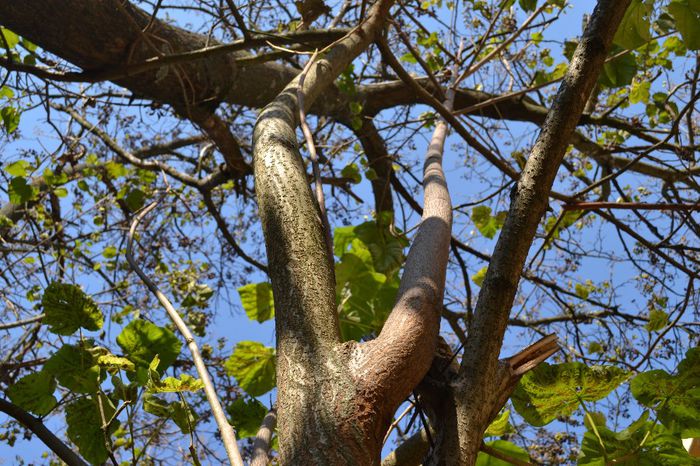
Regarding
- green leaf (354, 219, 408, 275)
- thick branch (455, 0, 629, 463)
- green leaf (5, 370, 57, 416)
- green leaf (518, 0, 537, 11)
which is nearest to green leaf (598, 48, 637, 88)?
green leaf (518, 0, 537, 11)

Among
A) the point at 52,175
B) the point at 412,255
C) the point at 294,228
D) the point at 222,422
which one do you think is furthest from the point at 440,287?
the point at 52,175

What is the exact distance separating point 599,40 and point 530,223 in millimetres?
289

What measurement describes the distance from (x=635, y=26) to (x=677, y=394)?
605 mm

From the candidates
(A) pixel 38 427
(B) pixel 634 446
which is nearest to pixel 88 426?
(A) pixel 38 427

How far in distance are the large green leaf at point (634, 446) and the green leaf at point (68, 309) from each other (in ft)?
2.19

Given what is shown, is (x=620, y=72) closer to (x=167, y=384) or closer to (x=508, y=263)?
(x=508, y=263)

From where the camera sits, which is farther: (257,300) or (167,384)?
(257,300)

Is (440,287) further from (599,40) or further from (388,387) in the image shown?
(599,40)

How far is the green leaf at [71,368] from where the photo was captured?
0.76 meters

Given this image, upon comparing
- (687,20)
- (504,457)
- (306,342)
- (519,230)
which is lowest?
(504,457)

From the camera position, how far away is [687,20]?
917 mm

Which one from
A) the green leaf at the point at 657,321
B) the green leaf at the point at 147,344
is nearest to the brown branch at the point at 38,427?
the green leaf at the point at 147,344

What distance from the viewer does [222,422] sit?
0.62 meters

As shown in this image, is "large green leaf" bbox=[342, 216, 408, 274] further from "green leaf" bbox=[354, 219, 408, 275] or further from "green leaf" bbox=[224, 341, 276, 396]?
"green leaf" bbox=[224, 341, 276, 396]
